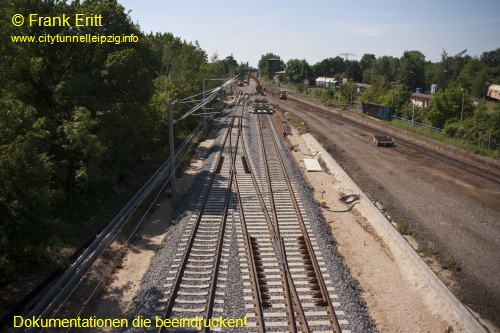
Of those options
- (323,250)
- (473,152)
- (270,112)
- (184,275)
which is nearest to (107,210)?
(184,275)

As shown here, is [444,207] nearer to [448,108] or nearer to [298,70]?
[448,108]

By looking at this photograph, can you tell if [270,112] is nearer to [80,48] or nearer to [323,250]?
[80,48]

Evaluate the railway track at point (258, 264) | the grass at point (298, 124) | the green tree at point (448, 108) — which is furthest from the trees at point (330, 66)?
the railway track at point (258, 264)

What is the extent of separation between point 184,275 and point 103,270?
323cm

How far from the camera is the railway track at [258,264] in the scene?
11.0m

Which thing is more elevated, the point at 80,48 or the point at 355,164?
the point at 80,48

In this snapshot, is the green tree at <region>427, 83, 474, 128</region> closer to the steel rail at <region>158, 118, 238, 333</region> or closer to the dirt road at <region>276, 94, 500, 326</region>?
the dirt road at <region>276, 94, 500, 326</region>

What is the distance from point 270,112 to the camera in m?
58.5

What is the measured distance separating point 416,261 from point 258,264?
5803 millimetres

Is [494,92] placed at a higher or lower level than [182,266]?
higher

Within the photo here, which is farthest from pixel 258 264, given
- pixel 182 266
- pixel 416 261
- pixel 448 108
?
pixel 448 108

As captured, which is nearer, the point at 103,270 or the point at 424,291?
the point at 424,291

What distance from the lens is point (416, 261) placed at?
13992 millimetres

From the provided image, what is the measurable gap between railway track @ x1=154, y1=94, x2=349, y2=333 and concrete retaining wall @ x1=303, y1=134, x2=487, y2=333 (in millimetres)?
3407
